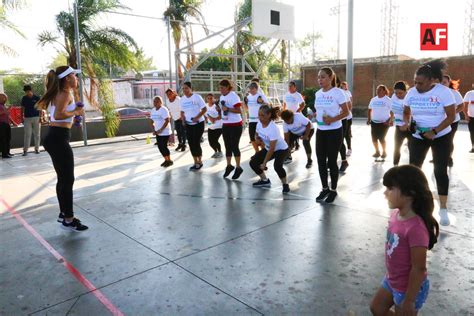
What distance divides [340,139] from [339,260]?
6.82 ft

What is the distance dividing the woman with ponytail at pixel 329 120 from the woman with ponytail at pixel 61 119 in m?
2.81

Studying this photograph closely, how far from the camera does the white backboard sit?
12.8 m

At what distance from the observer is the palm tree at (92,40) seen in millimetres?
12523

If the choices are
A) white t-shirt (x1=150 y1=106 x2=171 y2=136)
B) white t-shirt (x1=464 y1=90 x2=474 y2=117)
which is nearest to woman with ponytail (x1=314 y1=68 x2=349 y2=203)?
white t-shirt (x1=150 y1=106 x2=171 y2=136)

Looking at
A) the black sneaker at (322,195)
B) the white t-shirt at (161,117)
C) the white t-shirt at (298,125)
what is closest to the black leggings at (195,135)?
the white t-shirt at (161,117)

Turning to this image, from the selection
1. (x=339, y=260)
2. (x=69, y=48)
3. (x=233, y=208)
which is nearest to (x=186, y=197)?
(x=233, y=208)

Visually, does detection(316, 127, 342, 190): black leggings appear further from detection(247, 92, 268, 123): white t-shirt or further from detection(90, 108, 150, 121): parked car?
detection(90, 108, 150, 121): parked car

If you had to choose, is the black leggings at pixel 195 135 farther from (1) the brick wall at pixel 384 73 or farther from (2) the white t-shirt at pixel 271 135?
(1) the brick wall at pixel 384 73

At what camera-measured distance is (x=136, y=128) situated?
15.8m

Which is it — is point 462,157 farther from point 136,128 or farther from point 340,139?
point 136,128

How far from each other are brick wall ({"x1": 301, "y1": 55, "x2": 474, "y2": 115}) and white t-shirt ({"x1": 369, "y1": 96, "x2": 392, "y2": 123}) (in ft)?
51.9

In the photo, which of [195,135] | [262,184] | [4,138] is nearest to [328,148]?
[262,184]

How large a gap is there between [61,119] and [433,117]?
12.4 feet

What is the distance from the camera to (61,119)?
4055 millimetres
